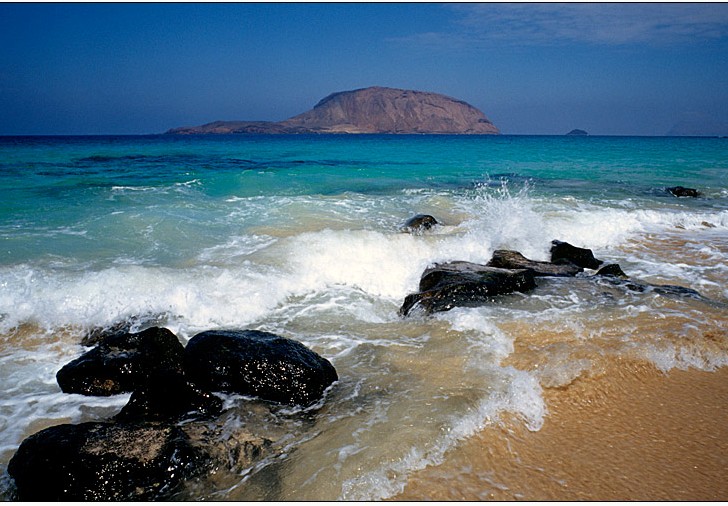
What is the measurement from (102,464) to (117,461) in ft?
0.24

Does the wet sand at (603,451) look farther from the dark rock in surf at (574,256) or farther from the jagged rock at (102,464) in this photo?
the dark rock in surf at (574,256)

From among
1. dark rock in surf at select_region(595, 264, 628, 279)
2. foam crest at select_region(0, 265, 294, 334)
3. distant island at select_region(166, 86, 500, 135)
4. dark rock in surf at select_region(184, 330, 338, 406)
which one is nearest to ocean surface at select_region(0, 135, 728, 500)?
foam crest at select_region(0, 265, 294, 334)

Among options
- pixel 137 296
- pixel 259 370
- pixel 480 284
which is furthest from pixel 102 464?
pixel 480 284

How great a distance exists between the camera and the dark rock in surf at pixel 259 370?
3570 millimetres

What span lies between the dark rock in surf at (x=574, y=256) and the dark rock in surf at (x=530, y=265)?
389 mm

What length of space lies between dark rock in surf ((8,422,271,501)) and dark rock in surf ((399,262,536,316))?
282 cm

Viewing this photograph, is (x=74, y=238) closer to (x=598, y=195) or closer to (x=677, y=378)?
(x=677, y=378)

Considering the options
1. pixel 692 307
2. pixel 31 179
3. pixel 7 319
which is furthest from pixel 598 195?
pixel 31 179

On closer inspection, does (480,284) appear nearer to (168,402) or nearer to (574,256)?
(574,256)

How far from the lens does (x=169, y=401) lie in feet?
11.0

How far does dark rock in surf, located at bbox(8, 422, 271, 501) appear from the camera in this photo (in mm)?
2547

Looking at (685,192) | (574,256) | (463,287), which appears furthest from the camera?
(685,192)

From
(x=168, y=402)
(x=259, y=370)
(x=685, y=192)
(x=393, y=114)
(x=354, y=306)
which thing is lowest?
(x=354, y=306)

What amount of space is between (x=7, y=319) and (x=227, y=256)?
10.2ft
